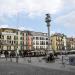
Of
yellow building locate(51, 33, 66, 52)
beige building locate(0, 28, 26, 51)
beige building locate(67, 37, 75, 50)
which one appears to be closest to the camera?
beige building locate(0, 28, 26, 51)

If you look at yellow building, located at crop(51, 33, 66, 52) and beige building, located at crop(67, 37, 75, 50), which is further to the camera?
beige building, located at crop(67, 37, 75, 50)

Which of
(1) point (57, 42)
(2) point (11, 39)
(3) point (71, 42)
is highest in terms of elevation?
(3) point (71, 42)

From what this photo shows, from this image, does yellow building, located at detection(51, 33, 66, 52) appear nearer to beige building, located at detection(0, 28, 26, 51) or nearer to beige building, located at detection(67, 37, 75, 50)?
beige building, located at detection(67, 37, 75, 50)

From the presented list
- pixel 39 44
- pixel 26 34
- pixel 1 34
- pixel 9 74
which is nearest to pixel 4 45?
pixel 1 34

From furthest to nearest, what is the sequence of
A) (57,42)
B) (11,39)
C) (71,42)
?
(71,42)
(57,42)
(11,39)

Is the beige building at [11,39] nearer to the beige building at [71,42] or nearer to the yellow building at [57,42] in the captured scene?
the yellow building at [57,42]

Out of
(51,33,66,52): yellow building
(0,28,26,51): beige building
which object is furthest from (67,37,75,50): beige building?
(0,28,26,51): beige building

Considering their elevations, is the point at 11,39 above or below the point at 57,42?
above

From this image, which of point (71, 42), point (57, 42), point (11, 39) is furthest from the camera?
point (71, 42)

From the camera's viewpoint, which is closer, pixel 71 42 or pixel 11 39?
pixel 11 39

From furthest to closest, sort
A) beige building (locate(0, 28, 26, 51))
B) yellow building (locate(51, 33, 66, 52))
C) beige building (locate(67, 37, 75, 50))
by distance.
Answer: beige building (locate(67, 37, 75, 50))
yellow building (locate(51, 33, 66, 52))
beige building (locate(0, 28, 26, 51))

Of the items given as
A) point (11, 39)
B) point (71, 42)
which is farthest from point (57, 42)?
point (11, 39)

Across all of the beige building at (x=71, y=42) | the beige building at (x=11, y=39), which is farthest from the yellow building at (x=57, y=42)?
the beige building at (x=11, y=39)

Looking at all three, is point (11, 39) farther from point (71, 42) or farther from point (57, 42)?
point (71, 42)
